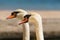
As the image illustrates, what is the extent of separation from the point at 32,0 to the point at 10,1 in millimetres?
434

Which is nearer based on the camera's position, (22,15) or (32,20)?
(32,20)

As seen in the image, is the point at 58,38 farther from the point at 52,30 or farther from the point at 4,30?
the point at 4,30

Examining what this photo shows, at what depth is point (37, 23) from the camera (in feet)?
4.16

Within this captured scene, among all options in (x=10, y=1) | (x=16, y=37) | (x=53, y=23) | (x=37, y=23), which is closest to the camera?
(x=37, y=23)

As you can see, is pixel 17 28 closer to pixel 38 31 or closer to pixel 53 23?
pixel 53 23

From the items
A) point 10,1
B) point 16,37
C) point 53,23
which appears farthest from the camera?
point 10,1

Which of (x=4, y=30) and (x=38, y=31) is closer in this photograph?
(x=38, y=31)

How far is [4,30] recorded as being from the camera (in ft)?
6.27

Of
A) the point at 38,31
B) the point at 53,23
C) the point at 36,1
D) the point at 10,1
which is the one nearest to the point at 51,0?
the point at 36,1

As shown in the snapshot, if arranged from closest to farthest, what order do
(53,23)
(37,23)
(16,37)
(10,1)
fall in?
(37,23) < (16,37) < (53,23) < (10,1)

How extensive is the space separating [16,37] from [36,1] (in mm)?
3323

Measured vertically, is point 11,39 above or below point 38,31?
below

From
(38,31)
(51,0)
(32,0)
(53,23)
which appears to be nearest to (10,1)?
(32,0)

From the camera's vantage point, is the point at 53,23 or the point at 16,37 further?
the point at 53,23
